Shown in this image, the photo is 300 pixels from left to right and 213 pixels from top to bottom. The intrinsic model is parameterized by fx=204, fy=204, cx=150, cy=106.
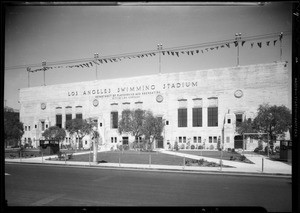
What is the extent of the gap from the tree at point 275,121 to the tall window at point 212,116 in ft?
36.1

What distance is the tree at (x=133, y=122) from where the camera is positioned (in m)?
33.0

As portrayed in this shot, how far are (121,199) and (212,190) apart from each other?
3792 mm

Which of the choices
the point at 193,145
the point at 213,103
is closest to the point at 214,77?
the point at 213,103

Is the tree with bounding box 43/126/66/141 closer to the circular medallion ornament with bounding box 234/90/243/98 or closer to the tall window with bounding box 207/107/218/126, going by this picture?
the tall window with bounding box 207/107/218/126

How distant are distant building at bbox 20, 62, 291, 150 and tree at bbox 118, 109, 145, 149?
15.9 ft

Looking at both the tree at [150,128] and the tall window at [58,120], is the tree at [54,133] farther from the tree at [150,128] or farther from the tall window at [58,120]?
the tree at [150,128]

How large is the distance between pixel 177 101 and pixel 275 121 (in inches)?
678

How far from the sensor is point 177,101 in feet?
123

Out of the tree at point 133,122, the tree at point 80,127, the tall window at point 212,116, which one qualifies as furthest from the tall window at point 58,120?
the tall window at point 212,116

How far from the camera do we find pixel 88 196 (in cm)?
769

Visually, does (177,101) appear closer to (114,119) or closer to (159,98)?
(159,98)
